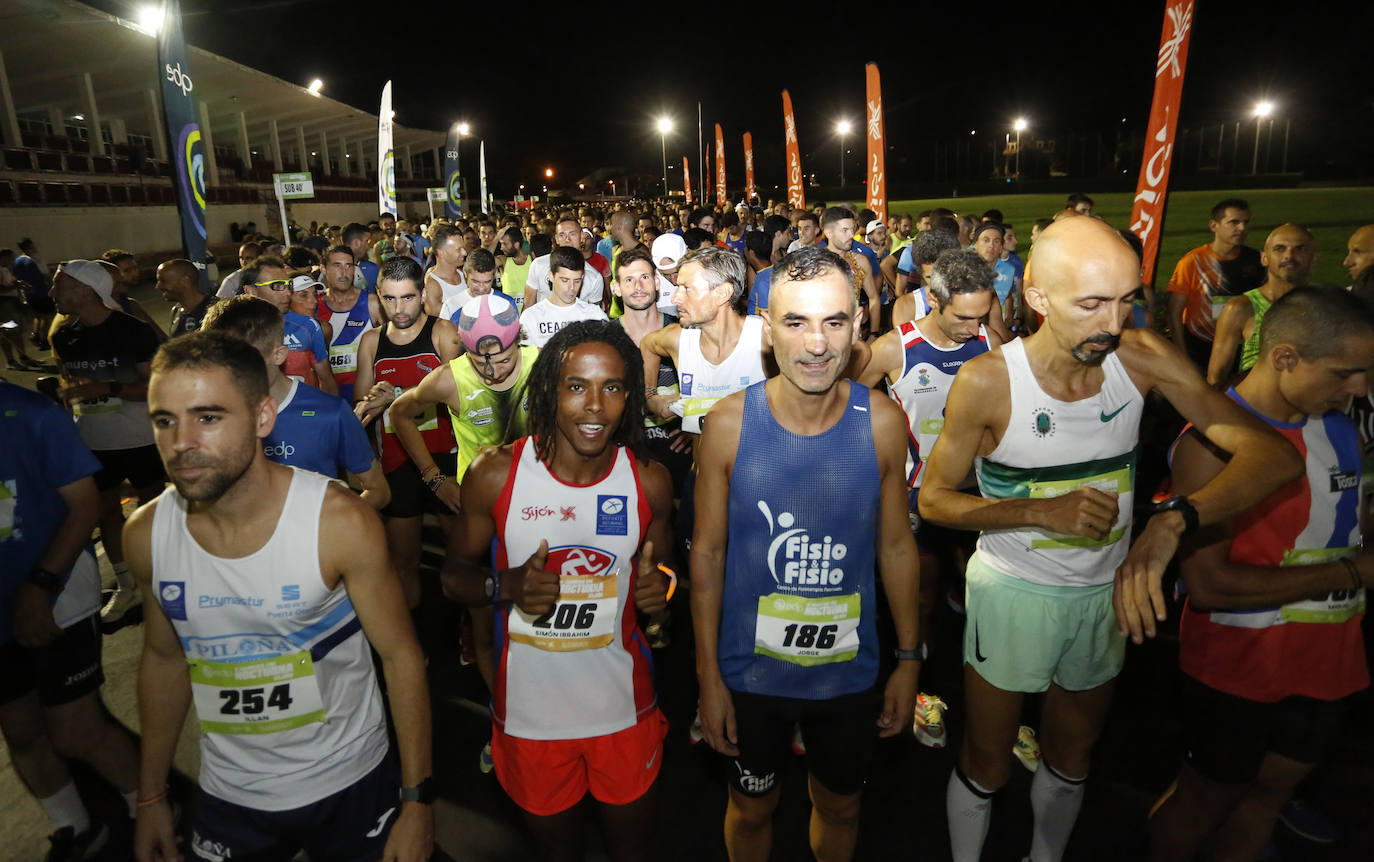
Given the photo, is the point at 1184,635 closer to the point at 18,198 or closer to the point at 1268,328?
the point at 1268,328

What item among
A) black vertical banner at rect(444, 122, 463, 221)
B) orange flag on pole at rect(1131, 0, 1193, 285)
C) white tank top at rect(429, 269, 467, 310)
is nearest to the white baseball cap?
white tank top at rect(429, 269, 467, 310)

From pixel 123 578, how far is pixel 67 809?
10.5 ft

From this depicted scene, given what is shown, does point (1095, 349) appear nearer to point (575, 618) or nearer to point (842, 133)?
point (575, 618)

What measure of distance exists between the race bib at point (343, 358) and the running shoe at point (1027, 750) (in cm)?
599

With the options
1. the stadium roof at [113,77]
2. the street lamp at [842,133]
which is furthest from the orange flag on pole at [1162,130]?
the street lamp at [842,133]

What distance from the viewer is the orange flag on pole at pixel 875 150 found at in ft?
44.8

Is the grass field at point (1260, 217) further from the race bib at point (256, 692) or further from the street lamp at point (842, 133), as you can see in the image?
the race bib at point (256, 692)

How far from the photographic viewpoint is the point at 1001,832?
3438mm

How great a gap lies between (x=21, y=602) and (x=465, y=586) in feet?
6.30

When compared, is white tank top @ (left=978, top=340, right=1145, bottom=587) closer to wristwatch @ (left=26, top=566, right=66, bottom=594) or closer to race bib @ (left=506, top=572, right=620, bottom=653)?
race bib @ (left=506, top=572, right=620, bottom=653)

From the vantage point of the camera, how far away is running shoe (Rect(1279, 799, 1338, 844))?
3270 millimetres

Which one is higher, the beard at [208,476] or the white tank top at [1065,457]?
the beard at [208,476]

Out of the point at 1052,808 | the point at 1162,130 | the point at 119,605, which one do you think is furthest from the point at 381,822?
the point at 1162,130

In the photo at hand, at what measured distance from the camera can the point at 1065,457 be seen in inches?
106
